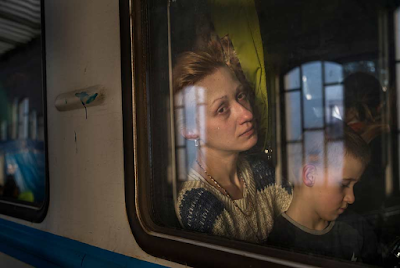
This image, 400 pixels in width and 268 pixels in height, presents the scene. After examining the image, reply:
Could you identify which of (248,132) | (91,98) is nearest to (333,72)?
(248,132)

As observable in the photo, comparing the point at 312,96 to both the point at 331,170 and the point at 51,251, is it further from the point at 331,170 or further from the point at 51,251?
the point at 51,251

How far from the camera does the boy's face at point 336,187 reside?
97 cm

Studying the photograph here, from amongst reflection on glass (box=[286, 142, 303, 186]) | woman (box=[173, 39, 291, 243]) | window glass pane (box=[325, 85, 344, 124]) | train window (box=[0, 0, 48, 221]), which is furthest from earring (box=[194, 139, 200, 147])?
train window (box=[0, 0, 48, 221])

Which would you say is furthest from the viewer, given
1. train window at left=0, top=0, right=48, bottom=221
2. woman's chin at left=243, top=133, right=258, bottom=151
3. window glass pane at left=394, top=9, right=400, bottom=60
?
train window at left=0, top=0, right=48, bottom=221

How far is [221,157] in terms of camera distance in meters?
1.21

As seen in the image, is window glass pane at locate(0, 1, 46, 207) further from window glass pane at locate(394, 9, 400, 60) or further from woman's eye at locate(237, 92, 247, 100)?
window glass pane at locate(394, 9, 400, 60)

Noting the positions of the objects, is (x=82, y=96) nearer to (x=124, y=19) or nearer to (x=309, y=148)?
(x=124, y=19)

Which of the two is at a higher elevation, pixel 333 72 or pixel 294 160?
pixel 333 72

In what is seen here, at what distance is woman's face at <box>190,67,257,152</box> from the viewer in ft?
3.72

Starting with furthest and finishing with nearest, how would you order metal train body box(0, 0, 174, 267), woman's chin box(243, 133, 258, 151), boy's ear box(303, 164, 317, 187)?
metal train body box(0, 0, 174, 267) → woman's chin box(243, 133, 258, 151) → boy's ear box(303, 164, 317, 187)

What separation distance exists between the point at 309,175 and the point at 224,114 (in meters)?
0.32

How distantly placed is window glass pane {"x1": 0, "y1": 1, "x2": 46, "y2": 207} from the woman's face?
100 centimetres

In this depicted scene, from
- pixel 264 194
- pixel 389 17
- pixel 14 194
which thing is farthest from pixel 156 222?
pixel 14 194

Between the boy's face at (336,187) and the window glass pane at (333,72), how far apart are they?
0.20 metres
